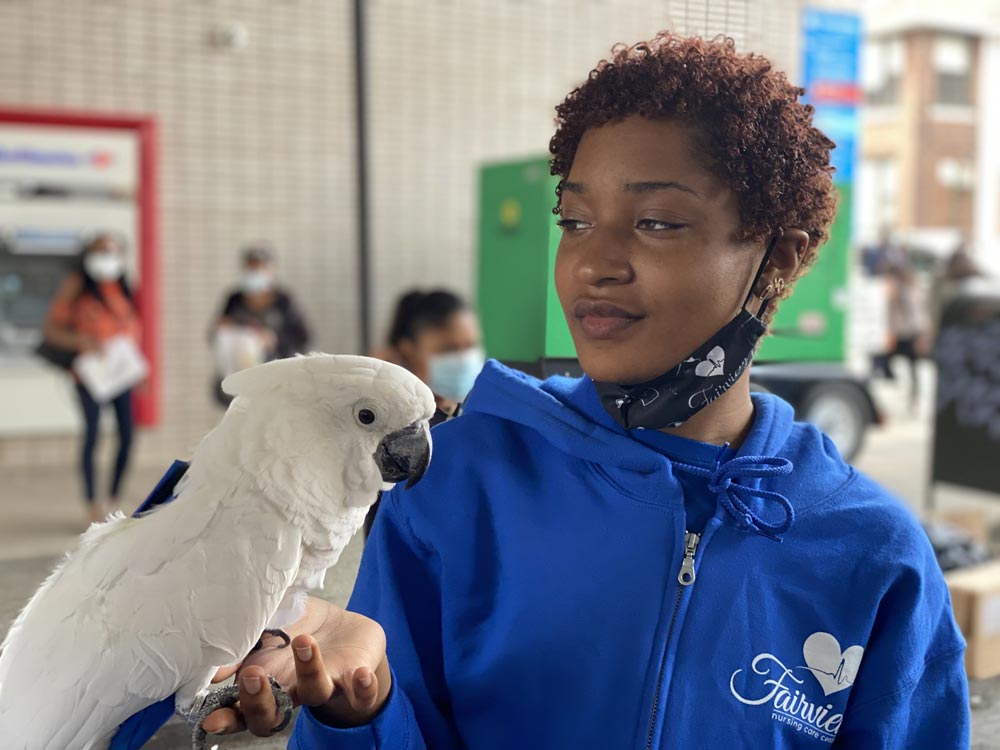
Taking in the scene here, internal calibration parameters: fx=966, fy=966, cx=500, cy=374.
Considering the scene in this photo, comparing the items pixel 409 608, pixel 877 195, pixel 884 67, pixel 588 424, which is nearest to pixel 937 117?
pixel 884 67

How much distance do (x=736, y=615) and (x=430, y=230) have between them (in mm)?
5950

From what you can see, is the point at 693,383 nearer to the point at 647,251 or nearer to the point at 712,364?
the point at 712,364

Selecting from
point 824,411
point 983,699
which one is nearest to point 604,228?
point 983,699

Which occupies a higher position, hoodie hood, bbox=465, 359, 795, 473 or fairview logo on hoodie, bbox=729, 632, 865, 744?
hoodie hood, bbox=465, 359, 795, 473

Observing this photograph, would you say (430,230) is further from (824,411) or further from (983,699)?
(983,699)

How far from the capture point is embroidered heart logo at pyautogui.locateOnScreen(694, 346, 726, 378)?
38.3 inches

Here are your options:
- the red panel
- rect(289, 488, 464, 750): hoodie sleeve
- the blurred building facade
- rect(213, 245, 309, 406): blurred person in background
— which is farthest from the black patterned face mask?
the blurred building facade

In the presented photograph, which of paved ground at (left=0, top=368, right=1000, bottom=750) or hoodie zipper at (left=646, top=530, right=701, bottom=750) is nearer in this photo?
hoodie zipper at (left=646, top=530, right=701, bottom=750)

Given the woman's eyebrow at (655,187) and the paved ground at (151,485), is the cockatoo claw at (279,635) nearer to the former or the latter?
the paved ground at (151,485)

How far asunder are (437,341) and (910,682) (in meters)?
1.49

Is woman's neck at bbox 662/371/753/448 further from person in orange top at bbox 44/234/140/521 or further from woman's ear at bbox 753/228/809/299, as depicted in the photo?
person in orange top at bbox 44/234/140/521

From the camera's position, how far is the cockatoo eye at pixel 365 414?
796 millimetres

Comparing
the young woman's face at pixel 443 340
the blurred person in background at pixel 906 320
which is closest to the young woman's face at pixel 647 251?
the young woman's face at pixel 443 340

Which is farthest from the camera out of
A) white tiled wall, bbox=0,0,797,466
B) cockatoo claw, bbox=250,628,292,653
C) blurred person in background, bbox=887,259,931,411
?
blurred person in background, bbox=887,259,931,411
